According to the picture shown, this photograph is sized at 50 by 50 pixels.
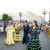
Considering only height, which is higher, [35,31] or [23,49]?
[35,31]

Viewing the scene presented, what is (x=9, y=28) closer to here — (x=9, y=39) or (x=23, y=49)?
(x=9, y=39)

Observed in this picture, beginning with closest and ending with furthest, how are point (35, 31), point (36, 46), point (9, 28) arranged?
1. point (36, 46)
2. point (35, 31)
3. point (9, 28)

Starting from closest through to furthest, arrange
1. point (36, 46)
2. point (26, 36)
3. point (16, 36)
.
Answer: point (36, 46) → point (26, 36) → point (16, 36)

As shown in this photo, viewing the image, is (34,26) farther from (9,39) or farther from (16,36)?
(16,36)

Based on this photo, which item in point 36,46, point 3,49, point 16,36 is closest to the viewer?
point 36,46

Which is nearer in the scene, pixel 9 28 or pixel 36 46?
pixel 36 46

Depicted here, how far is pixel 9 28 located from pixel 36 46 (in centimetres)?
633

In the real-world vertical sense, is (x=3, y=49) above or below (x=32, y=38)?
below

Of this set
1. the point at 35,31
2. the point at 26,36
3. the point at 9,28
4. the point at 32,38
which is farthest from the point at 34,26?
the point at 26,36

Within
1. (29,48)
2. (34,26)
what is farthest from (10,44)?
(29,48)

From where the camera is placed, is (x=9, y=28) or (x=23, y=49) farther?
(x=9, y=28)

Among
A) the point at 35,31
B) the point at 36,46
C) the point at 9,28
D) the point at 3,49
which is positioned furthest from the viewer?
the point at 9,28

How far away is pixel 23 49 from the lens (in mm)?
13531

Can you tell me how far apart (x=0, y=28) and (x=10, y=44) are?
8.29 metres
